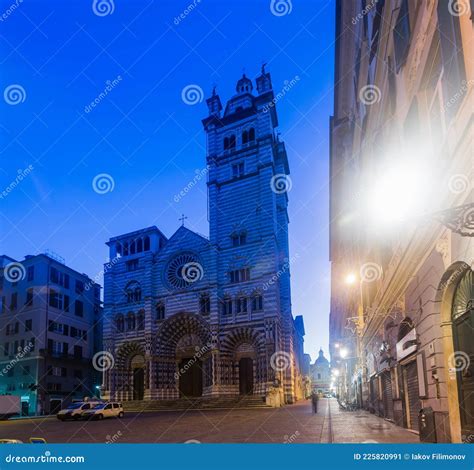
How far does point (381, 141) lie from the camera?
14.0 metres

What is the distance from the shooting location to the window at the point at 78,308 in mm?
Answer: 45153

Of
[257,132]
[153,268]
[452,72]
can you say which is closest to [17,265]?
[153,268]

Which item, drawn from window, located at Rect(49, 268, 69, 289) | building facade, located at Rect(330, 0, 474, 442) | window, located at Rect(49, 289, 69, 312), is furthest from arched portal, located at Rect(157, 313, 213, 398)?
building facade, located at Rect(330, 0, 474, 442)

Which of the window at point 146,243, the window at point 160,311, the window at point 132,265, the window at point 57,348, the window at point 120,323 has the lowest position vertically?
the window at point 57,348

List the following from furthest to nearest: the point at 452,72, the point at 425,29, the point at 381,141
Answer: the point at 381,141 → the point at 425,29 → the point at 452,72

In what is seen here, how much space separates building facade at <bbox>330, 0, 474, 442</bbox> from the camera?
658cm

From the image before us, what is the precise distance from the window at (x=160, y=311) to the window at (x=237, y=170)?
47.1 feet

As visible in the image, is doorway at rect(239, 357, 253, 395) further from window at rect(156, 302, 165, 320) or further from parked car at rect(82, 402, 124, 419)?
parked car at rect(82, 402, 124, 419)

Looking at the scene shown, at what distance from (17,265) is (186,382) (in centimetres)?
1905

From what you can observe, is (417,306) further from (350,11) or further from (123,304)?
(123,304)

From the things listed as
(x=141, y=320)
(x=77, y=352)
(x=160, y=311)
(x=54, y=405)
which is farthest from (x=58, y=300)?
(x=160, y=311)

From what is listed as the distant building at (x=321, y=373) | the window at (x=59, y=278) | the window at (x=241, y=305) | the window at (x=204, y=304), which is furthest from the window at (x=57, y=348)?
the distant building at (x=321, y=373)

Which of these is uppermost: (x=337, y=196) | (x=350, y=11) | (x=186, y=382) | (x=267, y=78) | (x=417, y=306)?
(x=267, y=78)

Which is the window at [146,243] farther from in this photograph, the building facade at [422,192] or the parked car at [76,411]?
the building facade at [422,192]
